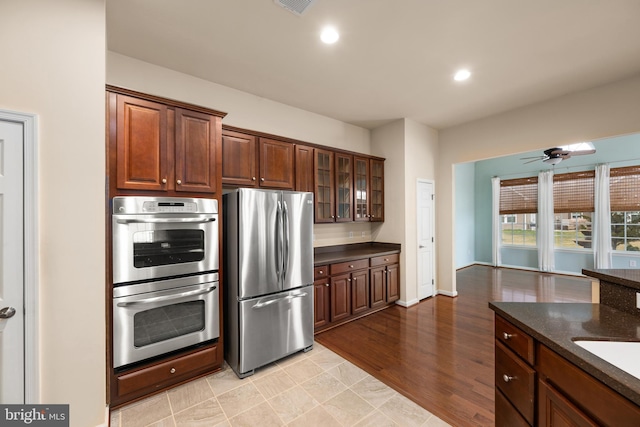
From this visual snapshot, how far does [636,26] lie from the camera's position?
87.8 inches

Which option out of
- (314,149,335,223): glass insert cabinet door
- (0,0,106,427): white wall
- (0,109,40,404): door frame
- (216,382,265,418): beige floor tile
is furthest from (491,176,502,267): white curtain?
(0,109,40,404): door frame

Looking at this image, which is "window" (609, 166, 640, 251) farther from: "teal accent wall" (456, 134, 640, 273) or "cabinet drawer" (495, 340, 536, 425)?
"cabinet drawer" (495, 340, 536, 425)

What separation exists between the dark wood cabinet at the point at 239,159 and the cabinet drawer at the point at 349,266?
151 centimetres

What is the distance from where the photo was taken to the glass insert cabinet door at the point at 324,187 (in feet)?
12.2

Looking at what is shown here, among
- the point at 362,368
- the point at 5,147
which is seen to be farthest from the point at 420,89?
the point at 5,147

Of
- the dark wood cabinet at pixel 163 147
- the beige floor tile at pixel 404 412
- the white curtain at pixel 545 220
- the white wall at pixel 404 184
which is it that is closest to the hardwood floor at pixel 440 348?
the beige floor tile at pixel 404 412

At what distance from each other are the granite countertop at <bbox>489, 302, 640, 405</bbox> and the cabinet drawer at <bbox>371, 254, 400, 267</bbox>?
7.94ft

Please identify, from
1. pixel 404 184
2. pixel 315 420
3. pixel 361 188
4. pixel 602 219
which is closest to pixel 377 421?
pixel 315 420

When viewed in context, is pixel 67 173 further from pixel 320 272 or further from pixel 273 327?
pixel 320 272

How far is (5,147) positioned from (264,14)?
6.34ft

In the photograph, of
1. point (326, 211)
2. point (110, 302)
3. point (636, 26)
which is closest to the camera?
point (110, 302)

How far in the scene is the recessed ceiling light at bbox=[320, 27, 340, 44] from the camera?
2.28 m

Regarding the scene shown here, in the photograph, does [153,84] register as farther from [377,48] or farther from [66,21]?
[377,48]

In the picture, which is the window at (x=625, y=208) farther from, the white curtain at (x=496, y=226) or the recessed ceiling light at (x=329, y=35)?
the recessed ceiling light at (x=329, y=35)
